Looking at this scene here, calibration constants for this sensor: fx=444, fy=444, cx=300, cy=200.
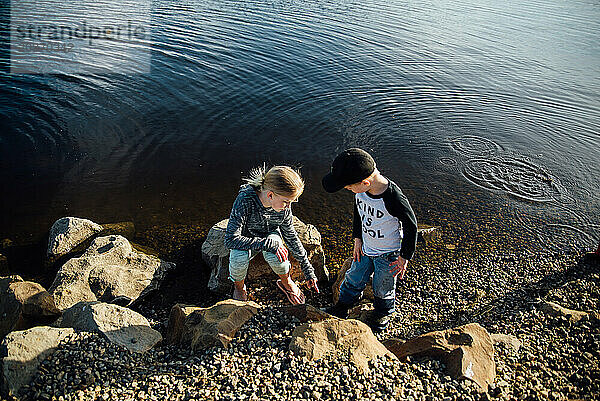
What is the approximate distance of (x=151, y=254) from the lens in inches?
274

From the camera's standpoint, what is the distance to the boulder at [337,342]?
4262 millimetres

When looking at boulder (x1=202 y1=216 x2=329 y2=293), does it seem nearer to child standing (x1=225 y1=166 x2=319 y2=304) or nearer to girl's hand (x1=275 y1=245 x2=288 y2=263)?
child standing (x1=225 y1=166 x2=319 y2=304)

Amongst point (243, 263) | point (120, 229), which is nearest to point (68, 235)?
point (120, 229)

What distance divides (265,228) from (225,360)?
174 cm

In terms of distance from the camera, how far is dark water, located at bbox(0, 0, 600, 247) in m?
8.26

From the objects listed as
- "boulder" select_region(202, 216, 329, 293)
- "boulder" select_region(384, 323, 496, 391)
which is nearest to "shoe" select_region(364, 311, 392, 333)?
"boulder" select_region(384, 323, 496, 391)

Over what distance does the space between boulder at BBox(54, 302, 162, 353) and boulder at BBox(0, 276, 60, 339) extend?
0.48m

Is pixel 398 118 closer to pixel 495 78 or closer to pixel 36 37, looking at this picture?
pixel 495 78

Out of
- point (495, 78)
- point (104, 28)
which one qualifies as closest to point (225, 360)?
point (495, 78)

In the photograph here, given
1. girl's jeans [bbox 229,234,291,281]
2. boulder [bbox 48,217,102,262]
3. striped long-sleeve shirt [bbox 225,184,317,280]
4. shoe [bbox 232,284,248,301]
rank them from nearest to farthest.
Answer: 1. striped long-sleeve shirt [bbox 225,184,317,280]
2. girl's jeans [bbox 229,234,291,281]
3. shoe [bbox 232,284,248,301]
4. boulder [bbox 48,217,102,262]

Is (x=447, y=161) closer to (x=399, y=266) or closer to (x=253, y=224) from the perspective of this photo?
(x=399, y=266)

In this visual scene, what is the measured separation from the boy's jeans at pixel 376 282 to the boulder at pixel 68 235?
4.24 metres

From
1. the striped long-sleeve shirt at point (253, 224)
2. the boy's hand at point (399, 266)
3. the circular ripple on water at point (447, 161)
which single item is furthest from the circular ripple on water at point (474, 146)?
the striped long-sleeve shirt at point (253, 224)

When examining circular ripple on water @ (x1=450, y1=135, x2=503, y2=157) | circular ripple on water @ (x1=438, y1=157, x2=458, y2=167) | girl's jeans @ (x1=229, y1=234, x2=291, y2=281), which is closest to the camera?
girl's jeans @ (x1=229, y1=234, x2=291, y2=281)
